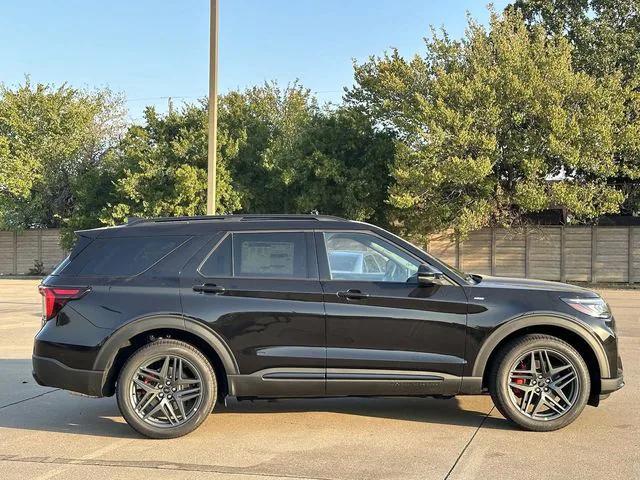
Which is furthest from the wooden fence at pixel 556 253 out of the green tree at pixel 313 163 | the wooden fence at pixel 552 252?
the green tree at pixel 313 163

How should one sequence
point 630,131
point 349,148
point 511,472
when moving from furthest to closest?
point 349,148
point 630,131
point 511,472

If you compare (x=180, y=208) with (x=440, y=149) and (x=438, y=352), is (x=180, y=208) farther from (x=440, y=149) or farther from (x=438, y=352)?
(x=438, y=352)

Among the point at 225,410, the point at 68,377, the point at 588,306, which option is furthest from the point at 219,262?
the point at 588,306

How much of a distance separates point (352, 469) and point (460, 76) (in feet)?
58.5

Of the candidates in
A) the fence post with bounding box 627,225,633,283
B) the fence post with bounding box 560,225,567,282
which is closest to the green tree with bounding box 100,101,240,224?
the fence post with bounding box 560,225,567,282

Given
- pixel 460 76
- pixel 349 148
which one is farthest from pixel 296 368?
pixel 349 148

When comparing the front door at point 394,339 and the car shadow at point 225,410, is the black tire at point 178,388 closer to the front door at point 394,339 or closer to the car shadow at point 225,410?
the car shadow at point 225,410

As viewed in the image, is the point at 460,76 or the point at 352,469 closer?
the point at 352,469

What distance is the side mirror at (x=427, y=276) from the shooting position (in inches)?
210

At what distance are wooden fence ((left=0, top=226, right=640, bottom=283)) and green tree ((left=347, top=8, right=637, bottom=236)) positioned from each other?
174 centimetres

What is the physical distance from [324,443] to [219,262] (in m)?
1.79

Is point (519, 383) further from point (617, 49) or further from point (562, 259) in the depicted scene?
point (617, 49)

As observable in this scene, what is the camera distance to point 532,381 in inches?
216

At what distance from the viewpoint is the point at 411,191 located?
2094cm
